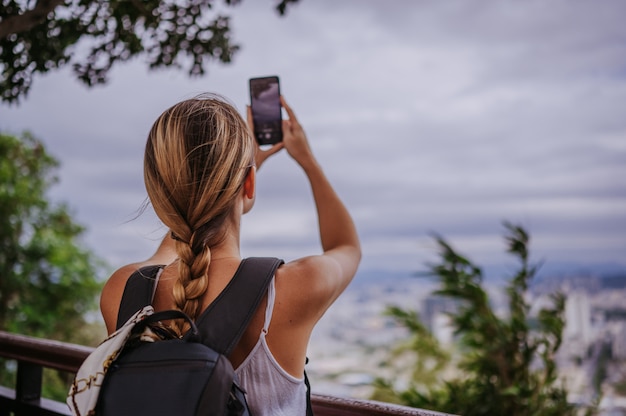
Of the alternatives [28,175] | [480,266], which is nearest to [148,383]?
[480,266]

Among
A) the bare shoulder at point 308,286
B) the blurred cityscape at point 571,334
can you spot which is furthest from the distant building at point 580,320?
the bare shoulder at point 308,286

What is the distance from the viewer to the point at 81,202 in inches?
287

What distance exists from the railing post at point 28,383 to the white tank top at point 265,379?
1.00m

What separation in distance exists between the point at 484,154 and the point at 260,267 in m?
34.8

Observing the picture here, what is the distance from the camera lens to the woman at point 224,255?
2.76 feet

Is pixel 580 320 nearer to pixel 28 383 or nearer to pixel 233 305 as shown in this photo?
pixel 28 383

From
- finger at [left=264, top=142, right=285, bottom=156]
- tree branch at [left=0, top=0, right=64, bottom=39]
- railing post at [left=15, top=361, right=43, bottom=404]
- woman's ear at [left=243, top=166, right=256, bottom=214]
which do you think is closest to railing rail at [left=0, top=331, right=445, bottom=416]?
railing post at [left=15, top=361, right=43, bottom=404]

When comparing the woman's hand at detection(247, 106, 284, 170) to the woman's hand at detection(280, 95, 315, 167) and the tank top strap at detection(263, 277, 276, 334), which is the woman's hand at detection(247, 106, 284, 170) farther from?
the tank top strap at detection(263, 277, 276, 334)

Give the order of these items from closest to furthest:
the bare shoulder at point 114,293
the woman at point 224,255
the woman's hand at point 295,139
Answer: the woman at point 224,255
the bare shoulder at point 114,293
the woman's hand at point 295,139

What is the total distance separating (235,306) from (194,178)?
0.60 feet

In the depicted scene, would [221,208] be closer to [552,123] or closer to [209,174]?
[209,174]

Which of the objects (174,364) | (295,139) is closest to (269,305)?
(174,364)

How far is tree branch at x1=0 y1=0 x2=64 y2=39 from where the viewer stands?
5.68 feet

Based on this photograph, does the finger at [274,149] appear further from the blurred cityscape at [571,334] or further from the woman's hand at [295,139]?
the blurred cityscape at [571,334]
